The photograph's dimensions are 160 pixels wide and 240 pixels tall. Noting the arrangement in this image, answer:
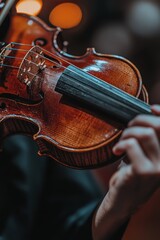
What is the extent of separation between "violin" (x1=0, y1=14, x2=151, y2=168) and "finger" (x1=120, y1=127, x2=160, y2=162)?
0.26 feet

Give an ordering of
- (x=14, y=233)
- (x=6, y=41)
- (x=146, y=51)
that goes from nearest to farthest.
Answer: (x=6, y=41) < (x=14, y=233) < (x=146, y=51)

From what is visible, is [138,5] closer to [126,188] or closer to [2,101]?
[2,101]

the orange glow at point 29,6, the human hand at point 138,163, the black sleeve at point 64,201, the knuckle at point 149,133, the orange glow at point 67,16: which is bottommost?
the black sleeve at point 64,201

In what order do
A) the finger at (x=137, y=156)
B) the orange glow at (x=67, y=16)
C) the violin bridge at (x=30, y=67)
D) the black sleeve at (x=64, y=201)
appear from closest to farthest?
1. the finger at (x=137, y=156)
2. the violin bridge at (x=30, y=67)
3. the black sleeve at (x=64, y=201)
4. the orange glow at (x=67, y=16)

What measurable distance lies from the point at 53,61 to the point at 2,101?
0.18m

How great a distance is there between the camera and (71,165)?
839 mm

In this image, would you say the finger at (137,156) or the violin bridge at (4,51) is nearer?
the finger at (137,156)

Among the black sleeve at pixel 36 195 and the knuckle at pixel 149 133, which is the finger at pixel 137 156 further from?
the black sleeve at pixel 36 195

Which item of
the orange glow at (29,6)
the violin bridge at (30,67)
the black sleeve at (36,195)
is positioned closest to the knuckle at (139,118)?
the violin bridge at (30,67)

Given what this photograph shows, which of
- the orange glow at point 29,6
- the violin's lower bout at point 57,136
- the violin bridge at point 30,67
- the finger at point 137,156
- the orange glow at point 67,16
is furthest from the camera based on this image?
the orange glow at point 67,16

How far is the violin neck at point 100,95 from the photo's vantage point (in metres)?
0.77

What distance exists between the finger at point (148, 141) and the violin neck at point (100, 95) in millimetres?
78

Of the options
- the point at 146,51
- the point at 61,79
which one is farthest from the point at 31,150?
the point at 146,51

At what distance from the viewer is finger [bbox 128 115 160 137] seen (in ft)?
2.26
